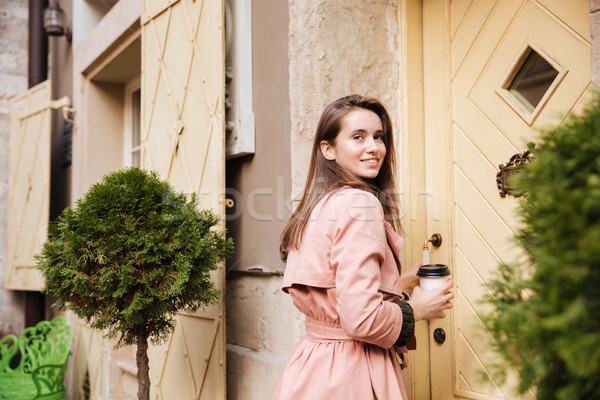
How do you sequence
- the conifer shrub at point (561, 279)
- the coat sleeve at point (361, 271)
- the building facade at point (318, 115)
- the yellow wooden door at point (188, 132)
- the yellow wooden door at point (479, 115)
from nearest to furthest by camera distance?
the conifer shrub at point (561, 279)
the coat sleeve at point (361, 271)
the yellow wooden door at point (479, 115)
the building facade at point (318, 115)
the yellow wooden door at point (188, 132)

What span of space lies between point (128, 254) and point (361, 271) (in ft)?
4.14

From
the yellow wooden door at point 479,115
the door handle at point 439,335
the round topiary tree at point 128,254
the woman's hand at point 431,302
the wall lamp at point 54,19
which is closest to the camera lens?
the woman's hand at point 431,302

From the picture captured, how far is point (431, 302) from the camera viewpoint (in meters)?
1.68

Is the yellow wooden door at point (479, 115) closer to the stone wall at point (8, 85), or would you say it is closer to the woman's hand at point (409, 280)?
the woman's hand at point (409, 280)

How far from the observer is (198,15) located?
3182 millimetres

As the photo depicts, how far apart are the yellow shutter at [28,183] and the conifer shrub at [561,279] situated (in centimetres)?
517

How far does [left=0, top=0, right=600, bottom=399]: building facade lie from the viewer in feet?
7.04

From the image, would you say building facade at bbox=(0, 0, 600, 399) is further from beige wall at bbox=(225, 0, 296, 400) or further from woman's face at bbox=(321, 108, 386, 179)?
woman's face at bbox=(321, 108, 386, 179)

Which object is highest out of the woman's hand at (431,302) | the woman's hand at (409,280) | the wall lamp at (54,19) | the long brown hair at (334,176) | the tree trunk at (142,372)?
the wall lamp at (54,19)

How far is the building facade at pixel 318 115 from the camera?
2146 mm

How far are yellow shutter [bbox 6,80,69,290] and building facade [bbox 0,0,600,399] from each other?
205 cm

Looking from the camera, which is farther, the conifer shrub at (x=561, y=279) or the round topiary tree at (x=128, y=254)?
the round topiary tree at (x=128, y=254)

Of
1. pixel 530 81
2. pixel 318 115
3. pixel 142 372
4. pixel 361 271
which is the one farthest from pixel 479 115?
pixel 142 372

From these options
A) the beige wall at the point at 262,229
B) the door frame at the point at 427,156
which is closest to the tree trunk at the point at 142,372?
the beige wall at the point at 262,229
